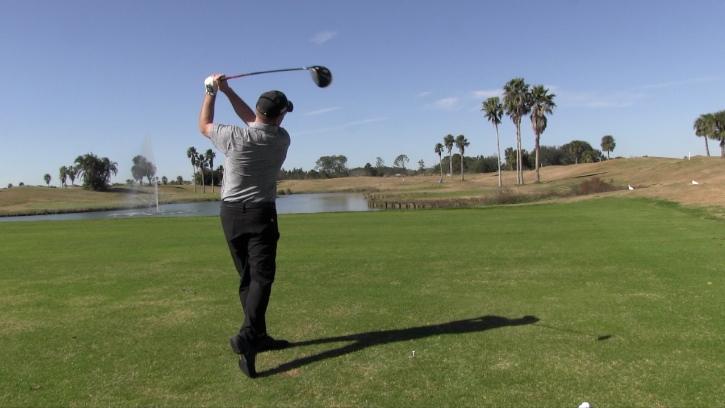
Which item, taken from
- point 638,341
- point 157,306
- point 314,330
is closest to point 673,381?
Result: point 638,341

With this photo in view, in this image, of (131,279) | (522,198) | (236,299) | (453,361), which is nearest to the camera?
(453,361)

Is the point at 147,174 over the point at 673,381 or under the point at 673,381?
over

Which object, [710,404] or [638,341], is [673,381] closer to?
[710,404]

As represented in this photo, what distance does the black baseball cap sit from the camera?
15.1 ft

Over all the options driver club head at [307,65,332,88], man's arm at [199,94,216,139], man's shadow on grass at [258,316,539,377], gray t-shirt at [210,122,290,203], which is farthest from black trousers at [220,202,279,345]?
driver club head at [307,65,332,88]

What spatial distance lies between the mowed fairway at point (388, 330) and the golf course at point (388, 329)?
20mm

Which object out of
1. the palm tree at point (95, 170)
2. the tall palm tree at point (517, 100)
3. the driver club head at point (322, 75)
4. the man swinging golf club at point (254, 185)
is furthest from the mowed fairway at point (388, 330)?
the palm tree at point (95, 170)

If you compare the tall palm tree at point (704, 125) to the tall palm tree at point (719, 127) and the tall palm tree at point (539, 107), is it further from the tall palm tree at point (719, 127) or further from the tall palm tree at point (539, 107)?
the tall palm tree at point (539, 107)

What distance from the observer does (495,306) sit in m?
6.19

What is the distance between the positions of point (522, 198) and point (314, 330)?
40386mm

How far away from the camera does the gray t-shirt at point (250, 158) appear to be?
4.59m

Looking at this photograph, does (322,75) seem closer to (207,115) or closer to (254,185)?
(207,115)

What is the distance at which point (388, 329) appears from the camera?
534 centimetres

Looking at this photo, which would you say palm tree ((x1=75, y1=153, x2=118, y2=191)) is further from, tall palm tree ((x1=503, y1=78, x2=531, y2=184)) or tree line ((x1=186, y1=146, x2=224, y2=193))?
tall palm tree ((x1=503, y1=78, x2=531, y2=184))
